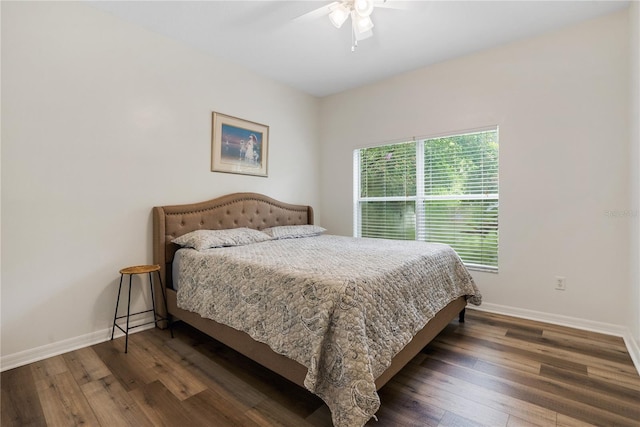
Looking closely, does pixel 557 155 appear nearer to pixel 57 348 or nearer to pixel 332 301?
pixel 332 301

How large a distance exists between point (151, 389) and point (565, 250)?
3338 mm

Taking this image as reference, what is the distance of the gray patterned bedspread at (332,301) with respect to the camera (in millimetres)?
1292

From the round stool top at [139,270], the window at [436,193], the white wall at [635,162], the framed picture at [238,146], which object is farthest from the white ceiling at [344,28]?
the round stool top at [139,270]

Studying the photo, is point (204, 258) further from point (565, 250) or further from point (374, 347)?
point (565, 250)

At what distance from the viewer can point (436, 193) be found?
337 centimetres

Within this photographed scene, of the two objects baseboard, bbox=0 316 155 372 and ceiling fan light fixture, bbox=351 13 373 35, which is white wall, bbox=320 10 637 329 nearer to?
ceiling fan light fixture, bbox=351 13 373 35

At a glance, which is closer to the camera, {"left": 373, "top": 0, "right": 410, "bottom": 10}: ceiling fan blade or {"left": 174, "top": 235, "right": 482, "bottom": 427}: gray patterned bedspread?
{"left": 174, "top": 235, "right": 482, "bottom": 427}: gray patterned bedspread

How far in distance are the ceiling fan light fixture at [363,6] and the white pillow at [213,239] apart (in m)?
2.00

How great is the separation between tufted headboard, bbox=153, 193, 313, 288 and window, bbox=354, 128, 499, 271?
0.91 m

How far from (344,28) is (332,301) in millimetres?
2410

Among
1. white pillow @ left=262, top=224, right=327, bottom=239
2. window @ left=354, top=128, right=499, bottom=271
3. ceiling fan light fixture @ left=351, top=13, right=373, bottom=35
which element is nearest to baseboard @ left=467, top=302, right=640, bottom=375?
window @ left=354, top=128, right=499, bottom=271

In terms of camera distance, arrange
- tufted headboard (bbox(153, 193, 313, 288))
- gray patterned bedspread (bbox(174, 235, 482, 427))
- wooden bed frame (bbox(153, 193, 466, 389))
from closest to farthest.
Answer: gray patterned bedspread (bbox(174, 235, 482, 427))
wooden bed frame (bbox(153, 193, 466, 389))
tufted headboard (bbox(153, 193, 313, 288))

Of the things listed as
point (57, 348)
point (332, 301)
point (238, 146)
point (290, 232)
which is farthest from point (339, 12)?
point (57, 348)

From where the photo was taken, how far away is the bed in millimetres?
1292
